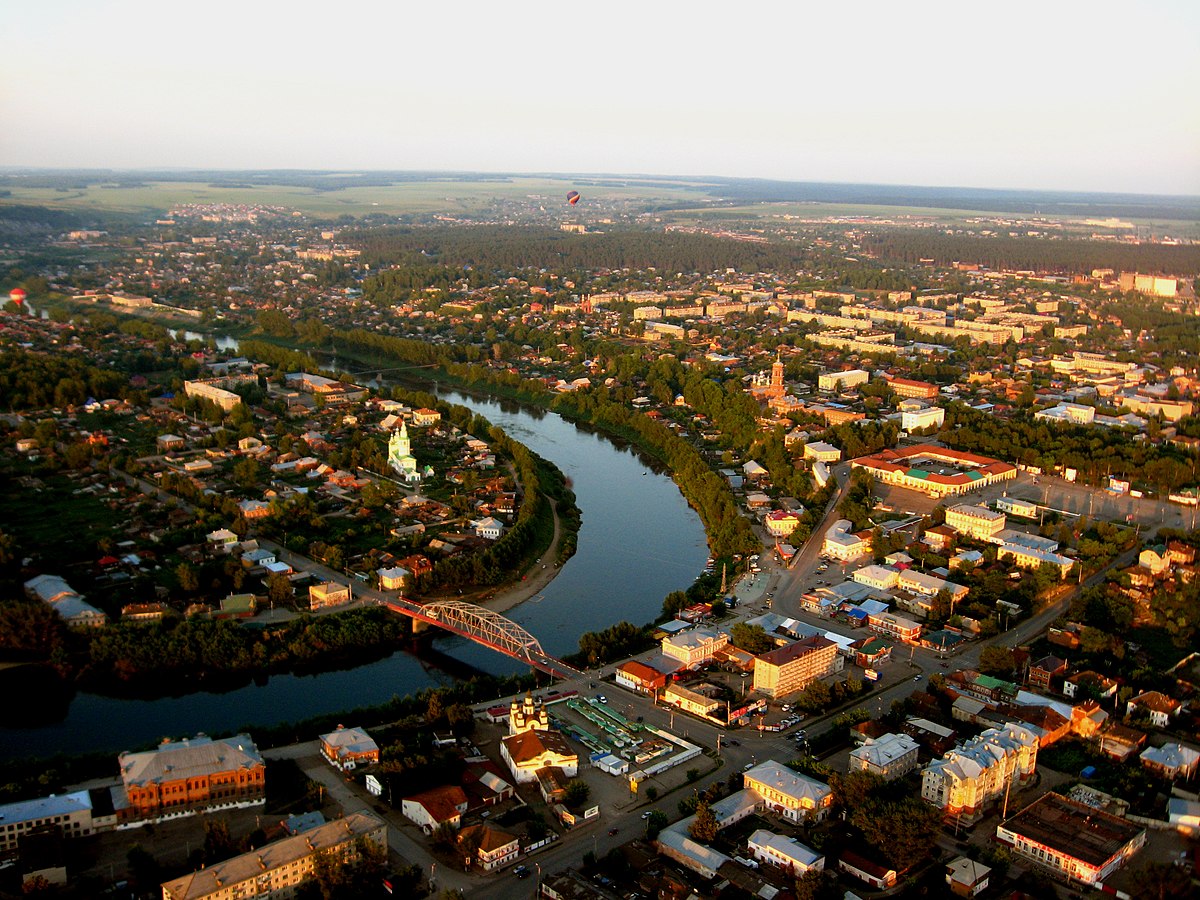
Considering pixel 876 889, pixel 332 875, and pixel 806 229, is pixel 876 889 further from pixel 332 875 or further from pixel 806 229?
pixel 806 229

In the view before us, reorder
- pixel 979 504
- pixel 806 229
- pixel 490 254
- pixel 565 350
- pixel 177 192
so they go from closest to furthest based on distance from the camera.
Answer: pixel 979 504, pixel 565 350, pixel 490 254, pixel 806 229, pixel 177 192

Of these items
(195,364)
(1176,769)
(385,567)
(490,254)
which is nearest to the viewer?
(1176,769)

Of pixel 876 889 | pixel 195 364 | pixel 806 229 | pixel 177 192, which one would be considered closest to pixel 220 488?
pixel 195 364

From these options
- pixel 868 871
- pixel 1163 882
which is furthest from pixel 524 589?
pixel 1163 882

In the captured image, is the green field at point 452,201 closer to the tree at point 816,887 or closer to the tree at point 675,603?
the tree at point 675,603

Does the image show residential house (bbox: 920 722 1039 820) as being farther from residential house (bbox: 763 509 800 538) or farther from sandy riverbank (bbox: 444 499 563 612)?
residential house (bbox: 763 509 800 538)

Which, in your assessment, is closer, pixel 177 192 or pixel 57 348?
pixel 57 348
